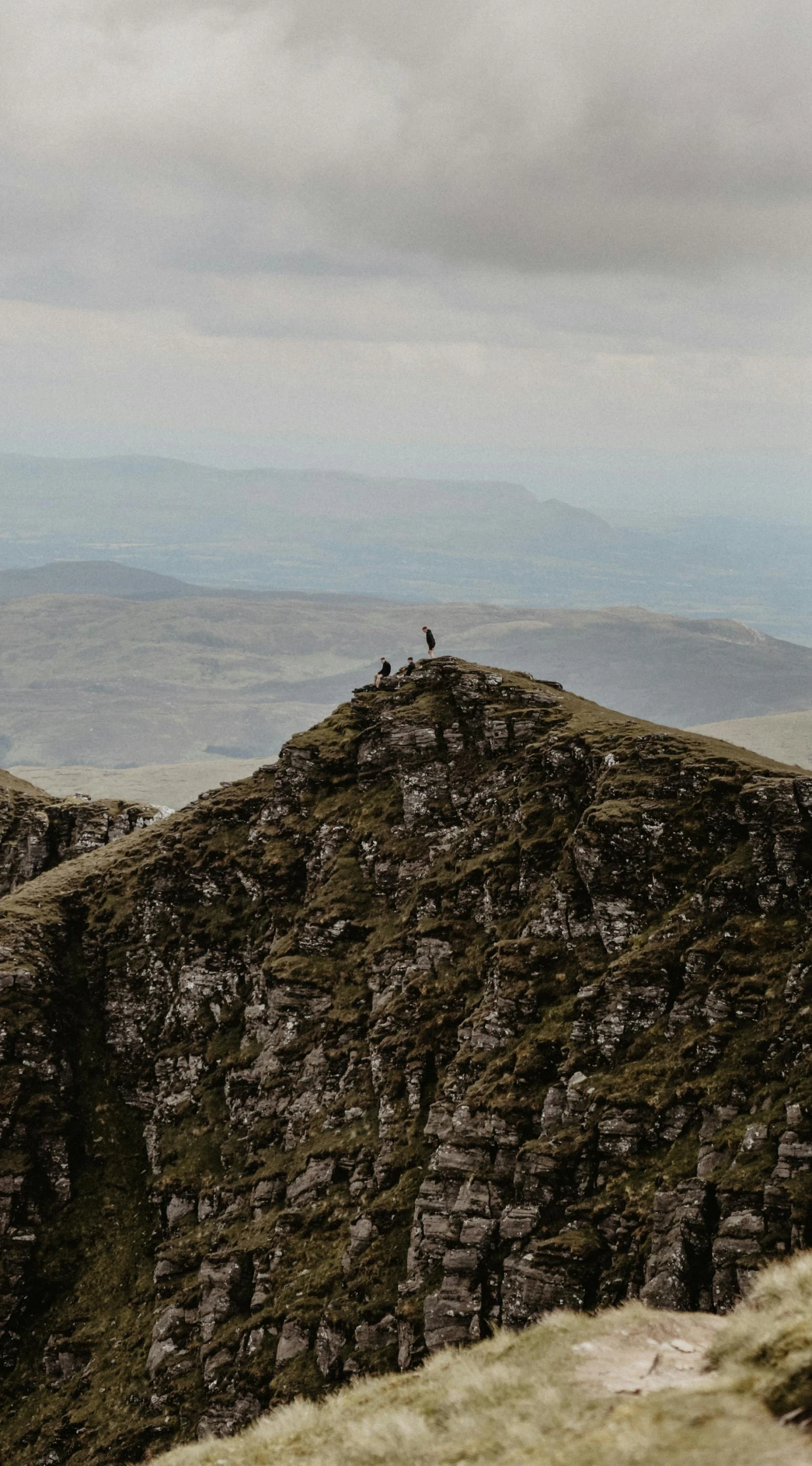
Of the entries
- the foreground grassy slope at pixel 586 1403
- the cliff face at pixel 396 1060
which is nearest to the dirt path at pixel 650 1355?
the foreground grassy slope at pixel 586 1403

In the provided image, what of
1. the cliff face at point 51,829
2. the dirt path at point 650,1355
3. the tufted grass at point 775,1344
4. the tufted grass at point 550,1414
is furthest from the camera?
the cliff face at point 51,829

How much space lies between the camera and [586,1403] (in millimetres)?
26109

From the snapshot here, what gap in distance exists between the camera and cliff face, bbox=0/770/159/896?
372ft

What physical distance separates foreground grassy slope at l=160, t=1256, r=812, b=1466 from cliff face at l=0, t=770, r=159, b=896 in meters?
82.8

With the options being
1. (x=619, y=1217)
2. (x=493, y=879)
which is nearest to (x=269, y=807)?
(x=493, y=879)

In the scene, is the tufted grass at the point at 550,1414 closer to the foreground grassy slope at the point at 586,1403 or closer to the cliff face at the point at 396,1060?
the foreground grassy slope at the point at 586,1403

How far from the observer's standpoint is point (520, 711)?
83.7 metres

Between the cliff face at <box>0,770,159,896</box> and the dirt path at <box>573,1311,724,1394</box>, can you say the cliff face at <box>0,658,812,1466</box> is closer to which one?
the dirt path at <box>573,1311,724,1394</box>

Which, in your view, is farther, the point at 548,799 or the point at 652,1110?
the point at 548,799

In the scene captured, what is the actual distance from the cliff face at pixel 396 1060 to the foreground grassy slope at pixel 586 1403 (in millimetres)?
12808

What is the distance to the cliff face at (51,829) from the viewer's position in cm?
11338

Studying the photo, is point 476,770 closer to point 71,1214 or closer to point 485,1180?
point 485,1180

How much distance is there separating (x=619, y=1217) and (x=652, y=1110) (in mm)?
5291

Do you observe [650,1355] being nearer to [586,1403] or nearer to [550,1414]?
[586,1403]
